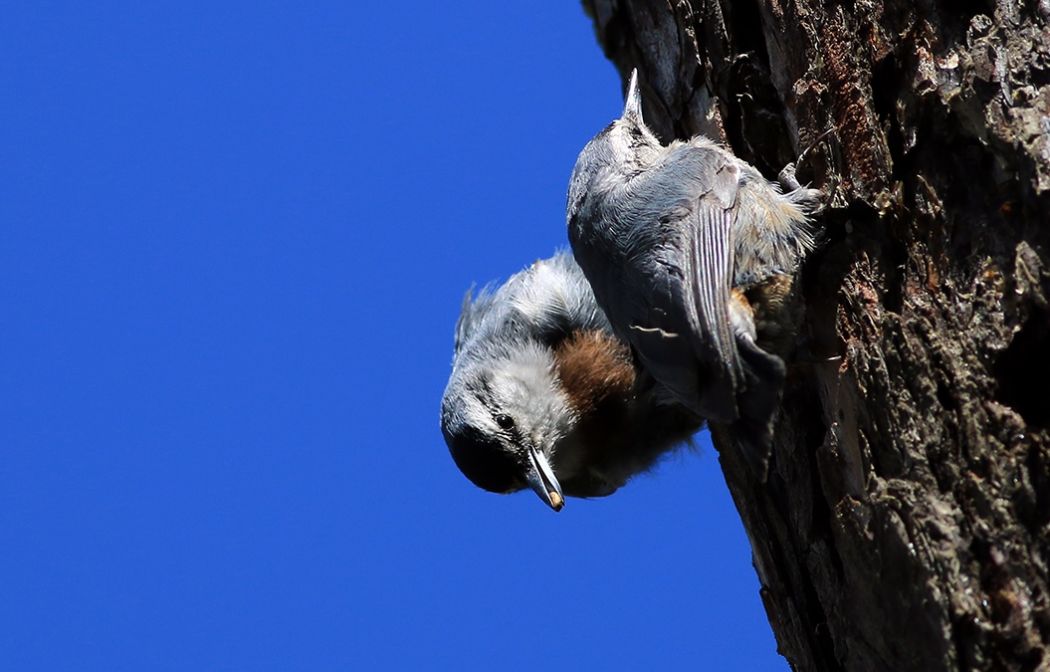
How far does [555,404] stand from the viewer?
3541mm

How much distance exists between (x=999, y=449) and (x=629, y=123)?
1.42 metres

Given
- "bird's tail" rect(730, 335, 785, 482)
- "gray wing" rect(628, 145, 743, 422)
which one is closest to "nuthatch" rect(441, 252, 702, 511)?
"gray wing" rect(628, 145, 743, 422)

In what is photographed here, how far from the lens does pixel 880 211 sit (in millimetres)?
2371

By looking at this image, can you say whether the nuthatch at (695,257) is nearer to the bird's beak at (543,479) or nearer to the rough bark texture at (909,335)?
the rough bark texture at (909,335)

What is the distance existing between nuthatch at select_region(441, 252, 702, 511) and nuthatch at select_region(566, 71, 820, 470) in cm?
56

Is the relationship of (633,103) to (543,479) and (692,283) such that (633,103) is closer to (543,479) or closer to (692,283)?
(692,283)

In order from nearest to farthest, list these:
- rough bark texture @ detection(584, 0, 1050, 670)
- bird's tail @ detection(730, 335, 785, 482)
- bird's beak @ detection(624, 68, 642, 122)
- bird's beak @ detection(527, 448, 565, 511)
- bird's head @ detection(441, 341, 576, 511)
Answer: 1. rough bark texture @ detection(584, 0, 1050, 670)
2. bird's tail @ detection(730, 335, 785, 482)
3. bird's beak @ detection(624, 68, 642, 122)
4. bird's beak @ detection(527, 448, 565, 511)
5. bird's head @ detection(441, 341, 576, 511)

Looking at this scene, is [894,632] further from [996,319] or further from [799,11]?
[799,11]

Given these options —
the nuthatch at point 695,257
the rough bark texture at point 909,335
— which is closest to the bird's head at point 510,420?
the nuthatch at point 695,257

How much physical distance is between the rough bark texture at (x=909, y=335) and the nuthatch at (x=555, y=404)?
0.65 m

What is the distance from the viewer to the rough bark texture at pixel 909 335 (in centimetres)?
195

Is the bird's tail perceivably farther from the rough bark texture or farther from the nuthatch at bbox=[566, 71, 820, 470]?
the rough bark texture

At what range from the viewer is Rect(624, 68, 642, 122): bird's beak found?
3113mm

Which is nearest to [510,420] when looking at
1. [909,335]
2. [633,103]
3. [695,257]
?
[633,103]
